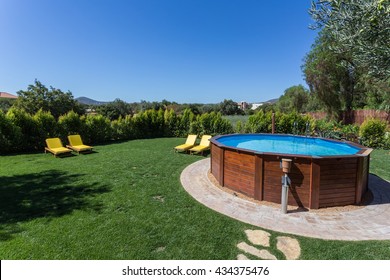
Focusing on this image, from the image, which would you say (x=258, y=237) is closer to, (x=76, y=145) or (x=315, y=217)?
(x=315, y=217)

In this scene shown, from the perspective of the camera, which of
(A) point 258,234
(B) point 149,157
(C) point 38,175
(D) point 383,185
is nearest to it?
(A) point 258,234

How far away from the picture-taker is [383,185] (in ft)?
19.7

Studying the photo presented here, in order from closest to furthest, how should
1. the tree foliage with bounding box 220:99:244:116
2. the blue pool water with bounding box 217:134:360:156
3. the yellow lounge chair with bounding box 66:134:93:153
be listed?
the blue pool water with bounding box 217:134:360:156
the yellow lounge chair with bounding box 66:134:93:153
the tree foliage with bounding box 220:99:244:116

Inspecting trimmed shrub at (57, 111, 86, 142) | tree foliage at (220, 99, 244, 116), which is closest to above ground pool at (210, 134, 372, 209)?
trimmed shrub at (57, 111, 86, 142)

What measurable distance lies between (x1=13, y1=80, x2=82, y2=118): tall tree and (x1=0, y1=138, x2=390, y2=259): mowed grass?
34.2 m

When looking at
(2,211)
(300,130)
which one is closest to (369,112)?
(300,130)

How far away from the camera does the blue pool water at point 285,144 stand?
27.9 feet

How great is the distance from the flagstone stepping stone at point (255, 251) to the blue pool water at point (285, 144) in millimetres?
5398

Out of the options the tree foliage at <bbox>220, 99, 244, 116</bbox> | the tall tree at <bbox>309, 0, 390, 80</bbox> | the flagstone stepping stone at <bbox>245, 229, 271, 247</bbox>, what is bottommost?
the flagstone stepping stone at <bbox>245, 229, 271, 247</bbox>

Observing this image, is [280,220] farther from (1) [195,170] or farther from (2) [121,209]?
(1) [195,170]

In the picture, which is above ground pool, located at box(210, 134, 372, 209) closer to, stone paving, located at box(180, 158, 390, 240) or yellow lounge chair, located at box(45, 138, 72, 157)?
stone paving, located at box(180, 158, 390, 240)

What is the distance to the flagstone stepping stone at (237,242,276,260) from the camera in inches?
122

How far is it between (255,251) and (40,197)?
16.4ft
